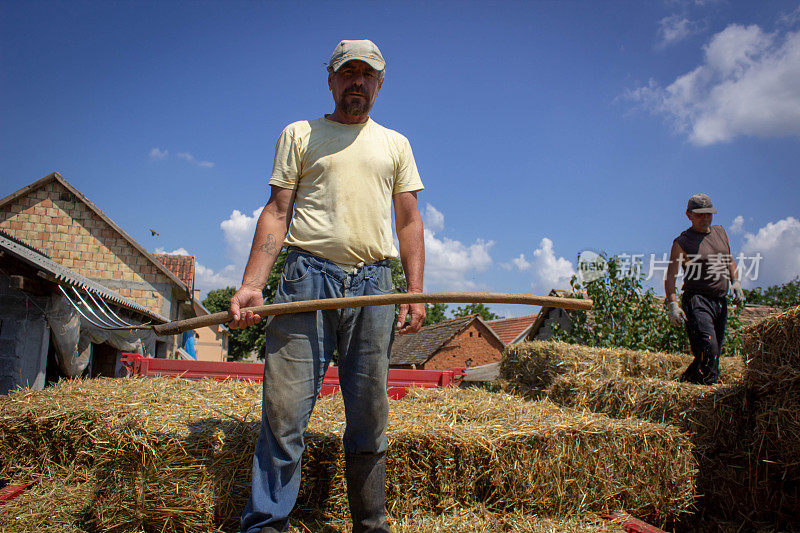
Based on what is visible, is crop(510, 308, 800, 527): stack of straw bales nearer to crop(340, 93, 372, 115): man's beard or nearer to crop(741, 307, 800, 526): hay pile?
crop(741, 307, 800, 526): hay pile

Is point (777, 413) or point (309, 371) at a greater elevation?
point (309, 371)

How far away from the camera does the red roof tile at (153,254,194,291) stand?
21.4 metres

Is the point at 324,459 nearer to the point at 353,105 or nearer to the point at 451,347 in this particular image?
the point at 353,105

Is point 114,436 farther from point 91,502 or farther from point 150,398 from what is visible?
point 150,398

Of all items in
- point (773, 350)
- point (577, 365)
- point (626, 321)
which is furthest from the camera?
point (626, 321)

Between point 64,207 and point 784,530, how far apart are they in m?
19.6

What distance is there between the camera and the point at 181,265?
21.9 m

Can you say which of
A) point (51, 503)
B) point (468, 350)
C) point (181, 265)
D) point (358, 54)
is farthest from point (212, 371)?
point (468, 350)

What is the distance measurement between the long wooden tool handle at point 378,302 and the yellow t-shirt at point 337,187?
0.98 feet

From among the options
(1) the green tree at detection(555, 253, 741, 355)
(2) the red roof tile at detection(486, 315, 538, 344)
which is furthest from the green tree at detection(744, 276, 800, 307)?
(1) the green tree at detection(555, 253, 741, 355)

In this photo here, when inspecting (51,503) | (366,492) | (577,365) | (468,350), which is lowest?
(51,503)

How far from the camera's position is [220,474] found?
2.43 metres

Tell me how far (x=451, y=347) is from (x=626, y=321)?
14.7 metres

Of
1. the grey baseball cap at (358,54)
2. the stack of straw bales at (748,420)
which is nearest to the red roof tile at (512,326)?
the stack of straw bales at (748,420)
